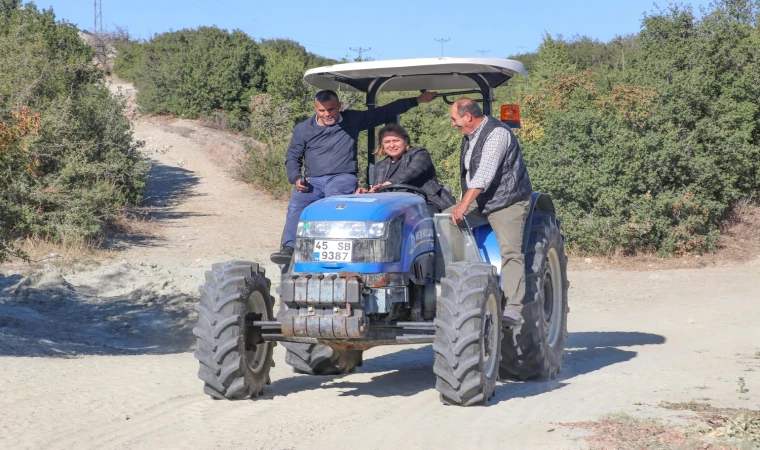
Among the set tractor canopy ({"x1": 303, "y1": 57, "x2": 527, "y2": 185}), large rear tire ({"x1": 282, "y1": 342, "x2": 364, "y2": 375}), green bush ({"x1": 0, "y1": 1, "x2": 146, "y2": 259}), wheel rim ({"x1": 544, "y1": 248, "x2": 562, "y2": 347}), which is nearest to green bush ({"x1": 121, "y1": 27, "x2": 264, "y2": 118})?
green bush ({"x1": 0, "y1": 1, "x2": 146, "y2": 259})

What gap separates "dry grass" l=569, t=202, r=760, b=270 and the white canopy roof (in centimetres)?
976

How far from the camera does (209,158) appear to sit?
3366 cm

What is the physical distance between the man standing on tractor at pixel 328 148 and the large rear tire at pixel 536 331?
159 centimetres

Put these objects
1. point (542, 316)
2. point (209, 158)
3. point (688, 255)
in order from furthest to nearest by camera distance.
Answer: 1. point (209, 158)
2. point (688, 255)
3. point (542, 316)

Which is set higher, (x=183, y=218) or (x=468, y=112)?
(x=468, y=112)

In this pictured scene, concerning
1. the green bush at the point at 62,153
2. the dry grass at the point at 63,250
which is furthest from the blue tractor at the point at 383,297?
the dry grass at the point at 63,250

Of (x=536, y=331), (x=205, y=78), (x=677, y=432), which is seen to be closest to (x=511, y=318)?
(x=536, y=331)

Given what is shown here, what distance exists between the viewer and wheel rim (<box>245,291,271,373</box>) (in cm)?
755

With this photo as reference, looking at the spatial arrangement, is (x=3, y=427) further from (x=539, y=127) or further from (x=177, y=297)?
(x=539, y=127)

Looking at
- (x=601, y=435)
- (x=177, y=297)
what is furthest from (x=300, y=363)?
(x=177, y=297)

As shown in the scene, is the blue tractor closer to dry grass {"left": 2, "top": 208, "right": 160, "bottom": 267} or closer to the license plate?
the license plate

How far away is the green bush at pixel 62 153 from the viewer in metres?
17.8

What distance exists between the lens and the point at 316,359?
8.63 m

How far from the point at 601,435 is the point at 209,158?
2871cm
